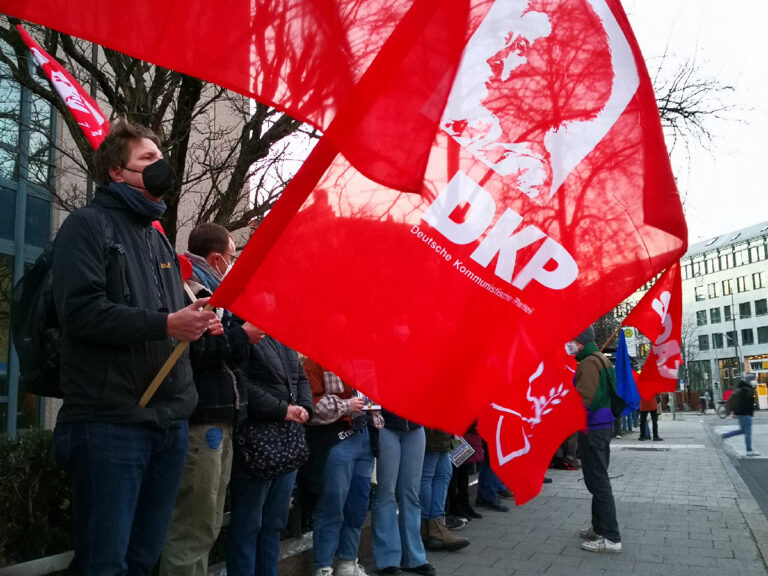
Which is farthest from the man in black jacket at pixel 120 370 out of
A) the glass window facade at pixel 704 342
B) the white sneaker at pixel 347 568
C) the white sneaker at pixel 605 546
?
the glass window facade at pixel 704 342

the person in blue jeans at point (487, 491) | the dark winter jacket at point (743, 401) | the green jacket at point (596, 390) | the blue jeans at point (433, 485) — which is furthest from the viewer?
the dark winter jacket at point (743, 401)

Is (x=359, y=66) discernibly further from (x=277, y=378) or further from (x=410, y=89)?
(x=277, y=378)

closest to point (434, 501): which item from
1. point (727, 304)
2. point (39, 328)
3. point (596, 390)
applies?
point (596, 390)

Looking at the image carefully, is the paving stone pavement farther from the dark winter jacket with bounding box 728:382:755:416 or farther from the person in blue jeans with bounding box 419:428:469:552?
the dark winter jacket with bounding box 728:382:755:416

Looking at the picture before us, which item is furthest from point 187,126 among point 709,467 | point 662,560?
point 709,467

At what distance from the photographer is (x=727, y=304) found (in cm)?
9638

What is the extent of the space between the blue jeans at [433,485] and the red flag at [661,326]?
213cm

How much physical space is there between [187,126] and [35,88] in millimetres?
1466

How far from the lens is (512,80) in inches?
88.4

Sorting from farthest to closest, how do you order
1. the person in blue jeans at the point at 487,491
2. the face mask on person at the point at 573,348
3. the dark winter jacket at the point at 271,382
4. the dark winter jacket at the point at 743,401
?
Result: the dark winter jacket at the point at 743,401, the person in blue jeans at the point at 487,491, the face mask on person at the point at 573,348, the dark winter jacket at the point at 271,382

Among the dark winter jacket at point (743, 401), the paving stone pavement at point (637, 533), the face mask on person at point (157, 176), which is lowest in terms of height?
the paving stone pavement at point (637, 533)

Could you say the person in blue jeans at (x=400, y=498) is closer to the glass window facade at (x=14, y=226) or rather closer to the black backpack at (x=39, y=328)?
the black backpack at (x=39, y=328)

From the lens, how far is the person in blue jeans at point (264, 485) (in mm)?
3727

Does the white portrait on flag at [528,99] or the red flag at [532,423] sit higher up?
the white portrait on flag at [528,99]
